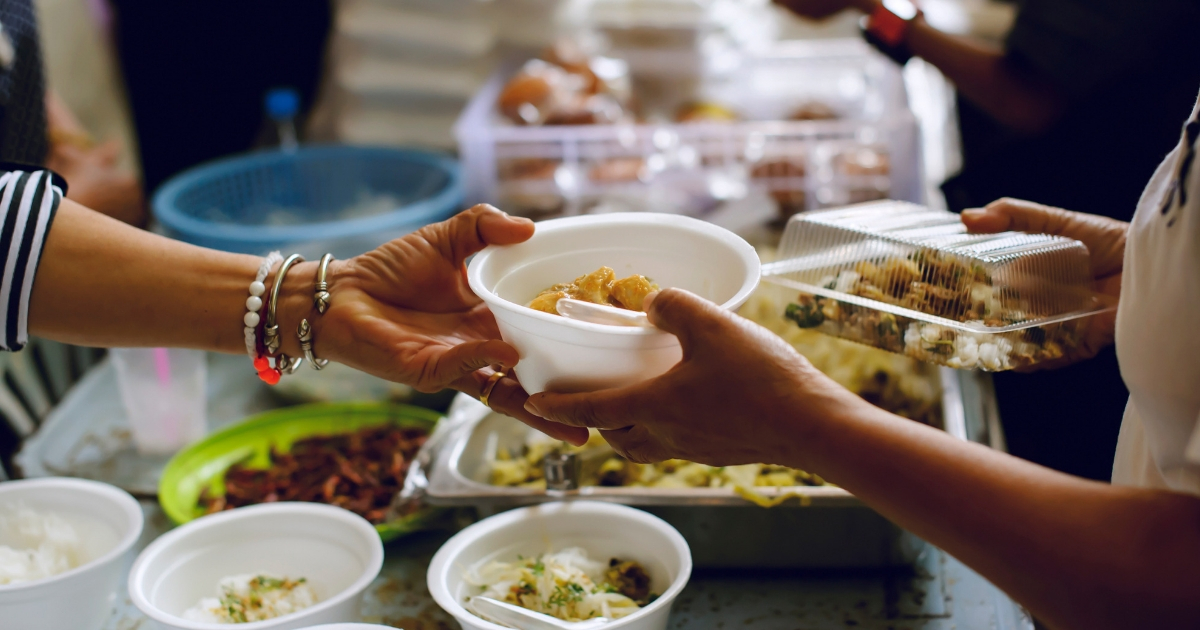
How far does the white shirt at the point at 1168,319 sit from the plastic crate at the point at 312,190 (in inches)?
57.4

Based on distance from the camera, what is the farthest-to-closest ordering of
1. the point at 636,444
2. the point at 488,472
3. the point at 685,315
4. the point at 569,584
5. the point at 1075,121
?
1. the point at 1075,121
2. the point at 488,472
3. the point at 569,584
4. the point at 636,444
5. the point at 685,315

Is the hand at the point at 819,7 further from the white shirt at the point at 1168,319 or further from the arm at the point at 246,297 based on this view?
the white shirt at the point at 1168,319

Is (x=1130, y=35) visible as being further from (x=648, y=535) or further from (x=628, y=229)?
(x=648, y=535)

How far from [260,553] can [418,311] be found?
42 cm

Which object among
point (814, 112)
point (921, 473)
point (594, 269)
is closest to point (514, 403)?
point (594, 269)

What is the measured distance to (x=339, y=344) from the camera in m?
1.18

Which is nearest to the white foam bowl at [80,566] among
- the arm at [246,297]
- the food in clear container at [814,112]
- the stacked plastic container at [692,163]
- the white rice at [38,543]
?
the white rice at [38,543]

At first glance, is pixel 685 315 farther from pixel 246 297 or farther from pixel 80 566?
pixel 80 566

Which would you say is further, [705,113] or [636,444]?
[705,113]

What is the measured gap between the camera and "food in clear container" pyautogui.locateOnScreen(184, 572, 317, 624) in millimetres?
1096

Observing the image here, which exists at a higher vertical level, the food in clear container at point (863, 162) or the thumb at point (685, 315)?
the thumb at point (685, 315)

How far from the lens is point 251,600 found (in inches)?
44.3

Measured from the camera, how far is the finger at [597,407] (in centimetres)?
89

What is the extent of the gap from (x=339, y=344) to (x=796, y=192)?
51.2 inches
